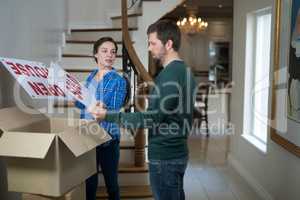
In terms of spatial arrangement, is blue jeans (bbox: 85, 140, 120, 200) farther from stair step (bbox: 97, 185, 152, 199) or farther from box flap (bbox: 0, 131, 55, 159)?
box flap (bbox: 0, 131, 55, 159)

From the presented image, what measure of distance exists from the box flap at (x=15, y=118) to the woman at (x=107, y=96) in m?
0.39

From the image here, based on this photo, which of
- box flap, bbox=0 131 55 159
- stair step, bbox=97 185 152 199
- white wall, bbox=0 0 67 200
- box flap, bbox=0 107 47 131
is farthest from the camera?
stair step, bbox=97 185 152 199

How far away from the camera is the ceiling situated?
24.7ft

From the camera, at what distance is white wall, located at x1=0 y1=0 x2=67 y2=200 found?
78.7 inches

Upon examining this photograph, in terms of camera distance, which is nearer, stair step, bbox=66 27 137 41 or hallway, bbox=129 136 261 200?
hallway, bbox=129 136 261 200

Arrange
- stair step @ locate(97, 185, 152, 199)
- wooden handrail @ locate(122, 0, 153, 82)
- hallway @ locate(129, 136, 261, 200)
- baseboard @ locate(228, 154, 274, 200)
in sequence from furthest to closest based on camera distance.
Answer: hallway @ locate(129, 136, 261, 200) < baseboard @ locate(228, 154, 274, 200) < stair step @ locate(97, 185, 152, 199) < wooden handrail @ locate(122, 0, 153, 82)

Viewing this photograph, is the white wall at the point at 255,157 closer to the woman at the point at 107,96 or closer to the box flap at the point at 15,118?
the woman at the point at 107,96

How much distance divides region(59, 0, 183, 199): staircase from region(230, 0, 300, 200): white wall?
1.06m

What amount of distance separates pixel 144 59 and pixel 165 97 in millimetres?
2255

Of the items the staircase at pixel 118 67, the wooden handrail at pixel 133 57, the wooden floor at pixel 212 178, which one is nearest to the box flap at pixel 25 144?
the staircase at pixel 118 67

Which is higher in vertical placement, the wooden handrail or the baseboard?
the wooden handrail

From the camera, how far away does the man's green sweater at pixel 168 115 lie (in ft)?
5.65

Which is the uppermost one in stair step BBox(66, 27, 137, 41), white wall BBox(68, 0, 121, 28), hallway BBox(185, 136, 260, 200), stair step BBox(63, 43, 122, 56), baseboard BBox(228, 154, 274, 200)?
white wall BBox(68, 0, 121, 28)

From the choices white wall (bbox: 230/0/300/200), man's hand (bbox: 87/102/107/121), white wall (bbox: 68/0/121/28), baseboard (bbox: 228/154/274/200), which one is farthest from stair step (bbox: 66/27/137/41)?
man's hand (bbox: 87/102/107/121)
